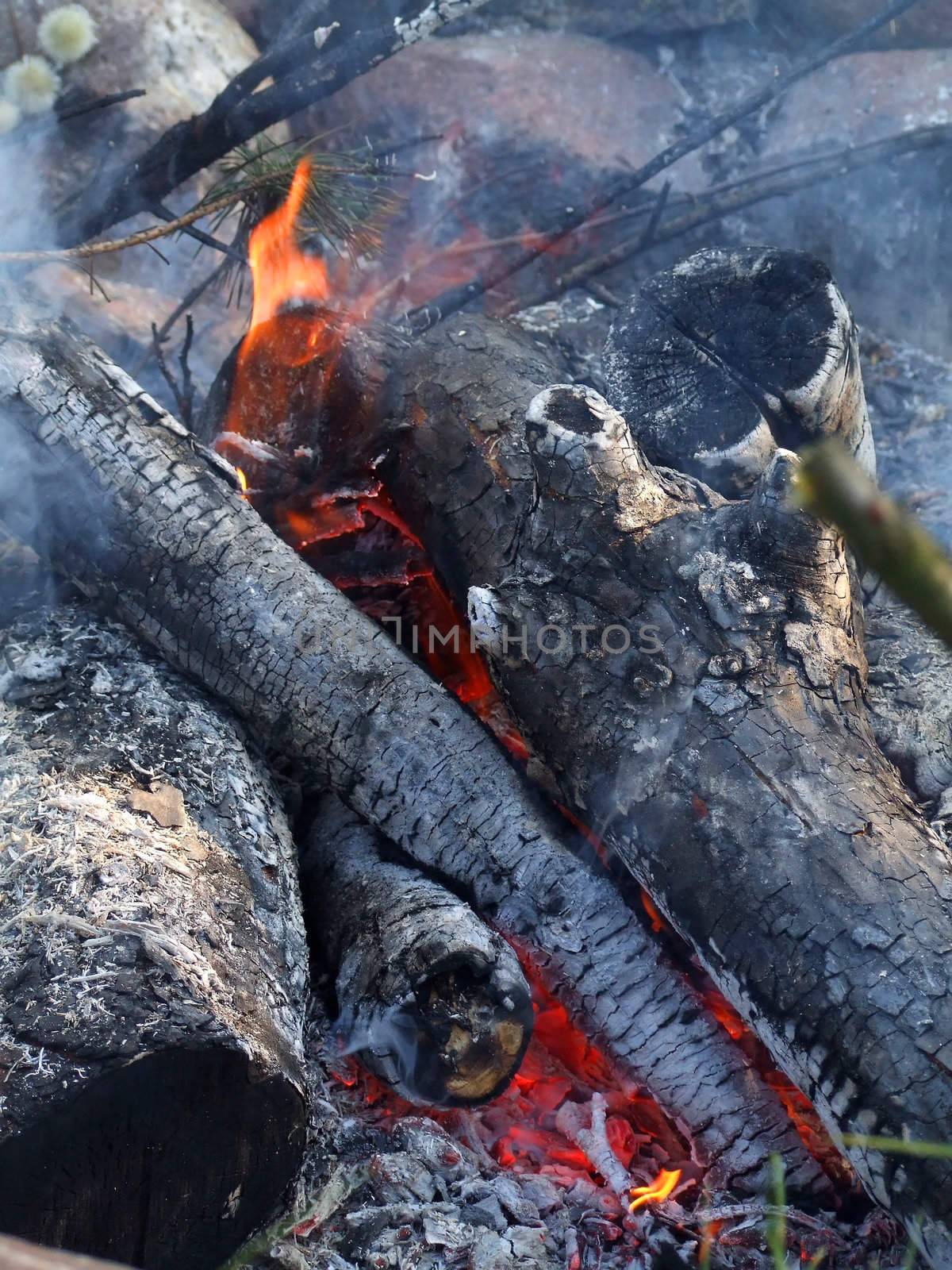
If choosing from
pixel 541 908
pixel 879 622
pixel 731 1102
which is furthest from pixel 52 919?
pixel 879 622

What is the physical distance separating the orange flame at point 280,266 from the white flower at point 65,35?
180cm

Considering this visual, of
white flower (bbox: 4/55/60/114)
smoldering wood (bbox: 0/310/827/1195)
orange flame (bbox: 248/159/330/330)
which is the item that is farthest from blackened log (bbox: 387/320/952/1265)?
white flower (bbox: 4/55/60/114)

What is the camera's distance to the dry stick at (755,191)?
3965 mm

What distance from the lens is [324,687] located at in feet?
7.66

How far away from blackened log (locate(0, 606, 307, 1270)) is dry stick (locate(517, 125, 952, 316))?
253cm

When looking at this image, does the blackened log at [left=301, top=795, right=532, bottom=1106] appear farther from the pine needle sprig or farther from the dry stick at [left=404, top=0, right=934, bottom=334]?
the dry stick at [left=404, top=0, right=934, bottom=334]

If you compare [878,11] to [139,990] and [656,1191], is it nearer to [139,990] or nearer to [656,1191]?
[656,1191]

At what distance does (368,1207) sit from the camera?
186 cm

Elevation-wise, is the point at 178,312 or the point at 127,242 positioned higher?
the point at 127,242

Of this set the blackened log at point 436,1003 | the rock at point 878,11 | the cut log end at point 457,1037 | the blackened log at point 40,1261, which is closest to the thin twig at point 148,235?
the blackened log at point 436,1003

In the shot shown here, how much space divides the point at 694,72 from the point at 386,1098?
462cm

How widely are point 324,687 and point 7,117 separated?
9.03 feet

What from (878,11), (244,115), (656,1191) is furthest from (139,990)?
(878,11)

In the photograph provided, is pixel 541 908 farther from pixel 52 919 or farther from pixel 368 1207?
pixel 52 919
